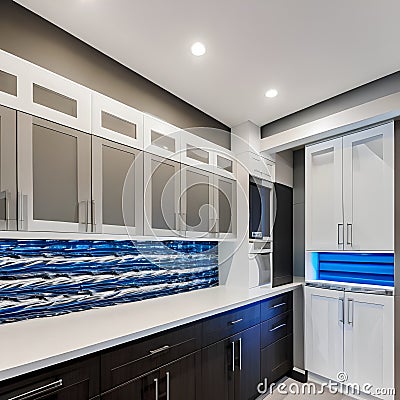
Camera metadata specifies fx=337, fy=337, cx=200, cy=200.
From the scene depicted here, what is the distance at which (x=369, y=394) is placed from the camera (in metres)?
2.79

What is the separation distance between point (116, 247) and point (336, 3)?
203 centimetres

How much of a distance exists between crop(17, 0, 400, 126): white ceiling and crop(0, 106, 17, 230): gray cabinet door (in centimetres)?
71

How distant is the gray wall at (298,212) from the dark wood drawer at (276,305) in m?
0.54

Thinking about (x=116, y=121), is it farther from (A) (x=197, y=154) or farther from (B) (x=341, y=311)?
(B) (x=341, y=311)

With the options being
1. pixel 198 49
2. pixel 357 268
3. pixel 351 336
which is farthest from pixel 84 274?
pixel 357 268

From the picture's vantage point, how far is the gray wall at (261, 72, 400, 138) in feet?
8.24

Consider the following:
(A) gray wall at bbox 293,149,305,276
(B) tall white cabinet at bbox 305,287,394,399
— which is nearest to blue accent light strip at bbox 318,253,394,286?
(B) tall white cabinet at bbox 305,287,394,399

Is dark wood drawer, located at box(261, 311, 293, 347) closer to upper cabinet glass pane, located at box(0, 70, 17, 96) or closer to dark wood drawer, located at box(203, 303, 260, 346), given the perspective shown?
dark wood drawer, located at box(203, 303, 260, 346)

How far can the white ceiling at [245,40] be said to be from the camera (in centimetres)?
182

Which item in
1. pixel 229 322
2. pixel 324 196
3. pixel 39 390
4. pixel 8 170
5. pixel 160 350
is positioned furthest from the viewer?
pixel 324 196

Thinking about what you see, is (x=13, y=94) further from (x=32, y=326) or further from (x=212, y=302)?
(x=212, y=302)

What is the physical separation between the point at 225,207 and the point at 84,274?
57.2 inches

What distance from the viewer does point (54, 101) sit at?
1.83 metres

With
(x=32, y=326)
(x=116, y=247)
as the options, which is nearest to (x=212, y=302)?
(x=116, y=247)
